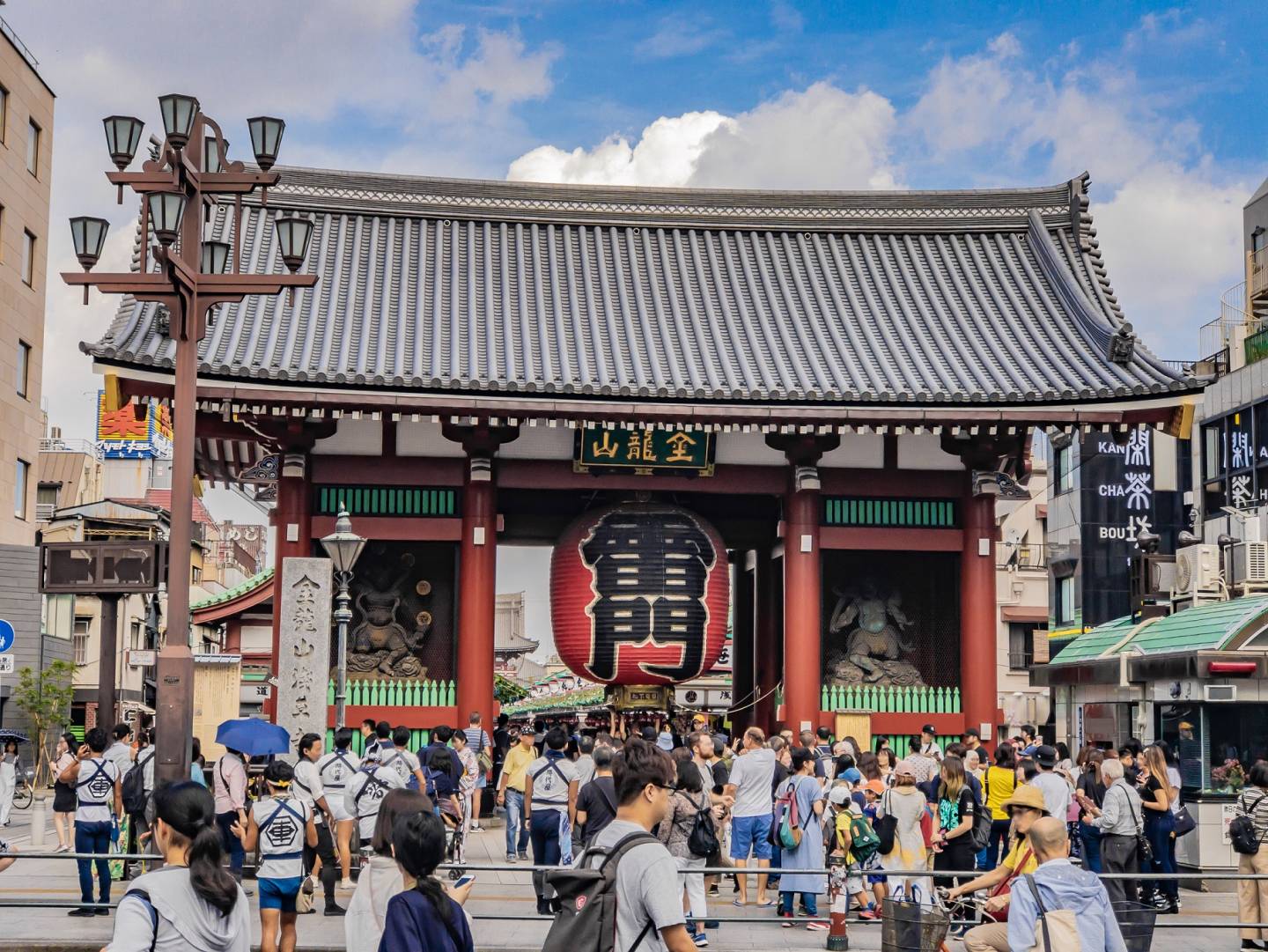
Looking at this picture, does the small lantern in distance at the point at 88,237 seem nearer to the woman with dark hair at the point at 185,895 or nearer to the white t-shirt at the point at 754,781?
the white t-shirt at the point at 754,781

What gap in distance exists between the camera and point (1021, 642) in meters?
58.2

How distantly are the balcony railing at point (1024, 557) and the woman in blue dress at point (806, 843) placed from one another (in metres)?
42.5

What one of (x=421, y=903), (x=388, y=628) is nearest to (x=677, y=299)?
(x=388, y=628)

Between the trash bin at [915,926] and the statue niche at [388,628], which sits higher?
the statue niche at [388,628]

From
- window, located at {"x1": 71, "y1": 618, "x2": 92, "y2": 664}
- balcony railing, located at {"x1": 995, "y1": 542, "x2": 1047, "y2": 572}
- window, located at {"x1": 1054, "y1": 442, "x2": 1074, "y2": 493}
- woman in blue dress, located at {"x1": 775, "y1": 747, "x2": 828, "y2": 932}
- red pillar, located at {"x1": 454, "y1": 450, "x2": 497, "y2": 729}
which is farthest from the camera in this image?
balcony railing, located at {"x1": 995, "y1": 542, "x2": 1047, "y2": 572}

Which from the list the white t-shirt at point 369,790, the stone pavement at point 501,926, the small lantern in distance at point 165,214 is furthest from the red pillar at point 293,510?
the small lantern in distance at point 165,214

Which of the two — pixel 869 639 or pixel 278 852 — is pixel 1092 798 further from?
pixel 278 852

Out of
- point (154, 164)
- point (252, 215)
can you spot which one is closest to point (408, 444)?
point (252, 215)

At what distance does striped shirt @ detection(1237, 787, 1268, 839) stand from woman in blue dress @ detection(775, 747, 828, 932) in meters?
4.03

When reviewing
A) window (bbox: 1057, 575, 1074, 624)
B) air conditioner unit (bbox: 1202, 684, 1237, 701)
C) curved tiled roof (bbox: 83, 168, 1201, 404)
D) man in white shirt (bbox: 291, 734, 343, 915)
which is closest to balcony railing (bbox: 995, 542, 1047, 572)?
window (bbox: 1057, 575, 1074, 624)

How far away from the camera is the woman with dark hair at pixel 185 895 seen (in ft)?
19.8

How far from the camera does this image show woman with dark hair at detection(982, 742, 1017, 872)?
15945 mm

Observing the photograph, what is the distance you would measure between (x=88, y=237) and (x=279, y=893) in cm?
694

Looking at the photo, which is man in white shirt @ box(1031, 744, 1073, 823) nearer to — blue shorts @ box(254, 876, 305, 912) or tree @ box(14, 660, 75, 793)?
blue shorts @ box(254, 876, 305, 912)
